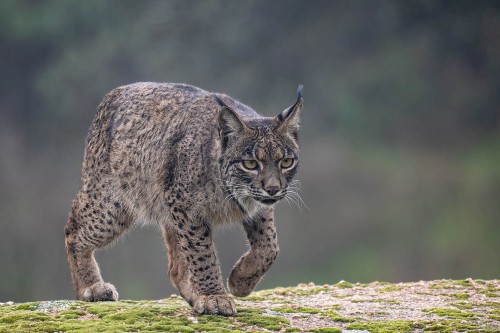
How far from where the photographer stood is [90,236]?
A: 7.45 m

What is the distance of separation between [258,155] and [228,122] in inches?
13.7

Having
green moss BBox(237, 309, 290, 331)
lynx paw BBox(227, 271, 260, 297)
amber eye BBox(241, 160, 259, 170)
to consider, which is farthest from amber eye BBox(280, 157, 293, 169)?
green moss BBox(237, 309, 290, 331)

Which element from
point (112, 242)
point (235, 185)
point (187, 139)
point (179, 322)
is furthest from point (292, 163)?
point (112, 242)

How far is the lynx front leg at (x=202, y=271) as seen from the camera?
6.27 m

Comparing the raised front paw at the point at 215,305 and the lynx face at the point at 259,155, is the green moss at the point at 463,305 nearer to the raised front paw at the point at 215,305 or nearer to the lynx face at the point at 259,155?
the lynx face at the point at 259,155

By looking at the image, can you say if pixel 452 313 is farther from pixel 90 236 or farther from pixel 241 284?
pixel 90 236

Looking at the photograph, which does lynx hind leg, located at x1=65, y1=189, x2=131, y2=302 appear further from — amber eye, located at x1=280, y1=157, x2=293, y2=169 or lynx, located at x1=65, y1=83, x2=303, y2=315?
amber eye, located at x1=280, y1=157, x2=293, y2=169

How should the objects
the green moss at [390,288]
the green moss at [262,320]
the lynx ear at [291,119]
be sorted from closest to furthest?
1. the green moss at [262,320]
2. the lynx ear at [291,119]
3. the green moss at [390,288]

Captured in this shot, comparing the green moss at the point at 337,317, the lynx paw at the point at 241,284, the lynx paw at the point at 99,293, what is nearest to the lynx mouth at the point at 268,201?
the lynx paw at the point at 241,284

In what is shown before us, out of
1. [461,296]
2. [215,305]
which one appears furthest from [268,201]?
[461,296]

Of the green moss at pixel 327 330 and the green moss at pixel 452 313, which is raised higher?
the green moss at pixel 452 313

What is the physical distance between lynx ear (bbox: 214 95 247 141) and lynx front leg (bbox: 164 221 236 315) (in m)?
0.67

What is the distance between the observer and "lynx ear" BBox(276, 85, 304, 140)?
6359 millimetres

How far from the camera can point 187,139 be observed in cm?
675
